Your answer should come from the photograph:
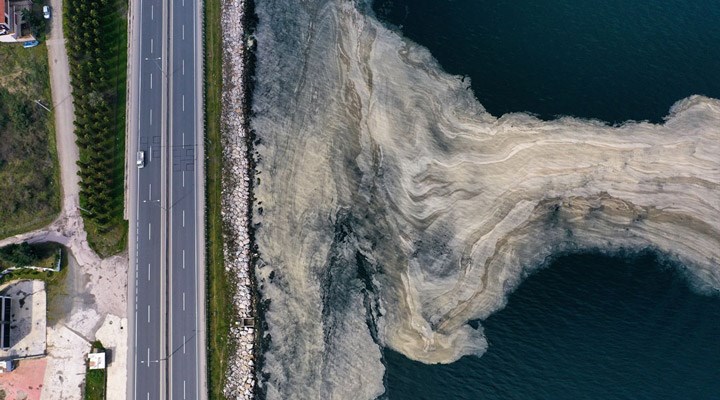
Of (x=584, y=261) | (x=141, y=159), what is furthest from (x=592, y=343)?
(x=141, y=159)

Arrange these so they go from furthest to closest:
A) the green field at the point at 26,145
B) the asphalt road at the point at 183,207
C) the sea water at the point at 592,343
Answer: the green field at the point at 26,145
the sea water at the point at 592,343
the asphalt road at the point at 183,207

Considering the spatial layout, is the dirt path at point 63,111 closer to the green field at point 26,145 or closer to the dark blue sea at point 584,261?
the green field at point 26,145

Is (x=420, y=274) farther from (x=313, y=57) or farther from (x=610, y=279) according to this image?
(x=313, y=57)

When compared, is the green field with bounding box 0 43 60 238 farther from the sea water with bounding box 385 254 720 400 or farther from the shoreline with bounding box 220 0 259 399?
Answer: the sea water with bounding box 385 254 720 400

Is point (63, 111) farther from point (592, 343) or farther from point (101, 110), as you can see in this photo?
point (592, 343)

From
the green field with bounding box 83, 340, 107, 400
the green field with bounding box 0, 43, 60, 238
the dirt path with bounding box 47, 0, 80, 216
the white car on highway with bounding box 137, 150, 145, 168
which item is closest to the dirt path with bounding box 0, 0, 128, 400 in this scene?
the dirt path with bounding box 47, 0, 80, 216

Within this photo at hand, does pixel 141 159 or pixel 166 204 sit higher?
pixel 141 159

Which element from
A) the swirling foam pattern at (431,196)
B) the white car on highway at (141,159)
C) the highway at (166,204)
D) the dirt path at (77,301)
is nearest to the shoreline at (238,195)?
the swirling foam pattern at (431,196)
